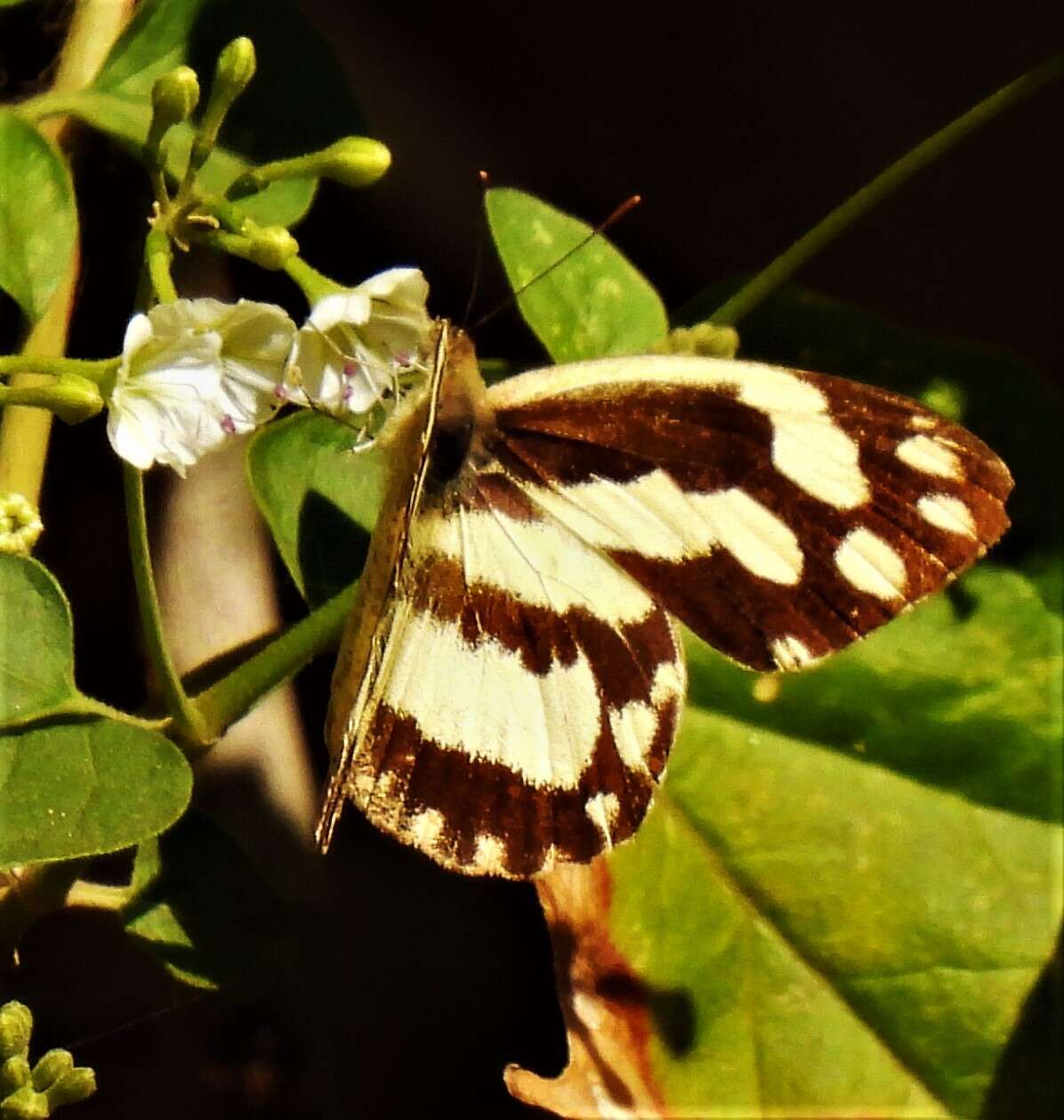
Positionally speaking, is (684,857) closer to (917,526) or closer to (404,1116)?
(404,1116)

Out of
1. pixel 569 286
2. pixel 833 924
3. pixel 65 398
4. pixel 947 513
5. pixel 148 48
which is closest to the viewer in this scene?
pixel 65 398

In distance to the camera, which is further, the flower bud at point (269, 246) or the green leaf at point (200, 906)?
the green leaf at point (200, 906)

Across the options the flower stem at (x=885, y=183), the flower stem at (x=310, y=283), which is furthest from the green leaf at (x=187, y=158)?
the flower stem at (x=885, y=183)

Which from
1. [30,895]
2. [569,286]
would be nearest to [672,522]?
[569,286]

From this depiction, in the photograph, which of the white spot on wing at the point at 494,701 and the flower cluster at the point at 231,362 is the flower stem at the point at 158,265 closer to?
the flower cluster at the point at 231,362

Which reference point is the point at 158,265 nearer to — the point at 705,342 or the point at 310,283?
the point at 310,283

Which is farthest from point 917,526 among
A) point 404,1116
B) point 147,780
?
point 404,1116
